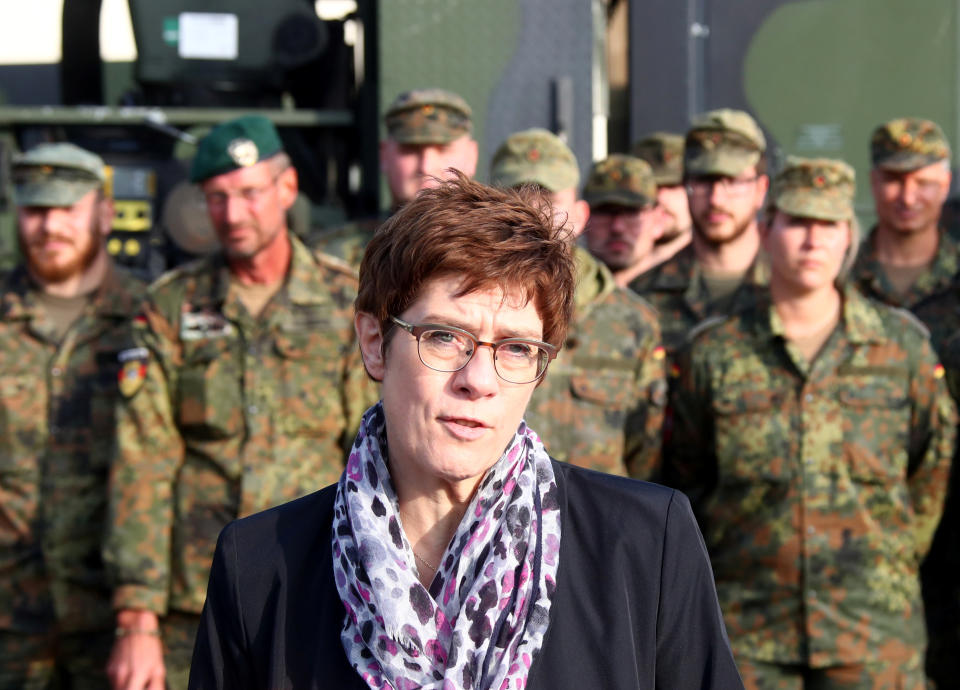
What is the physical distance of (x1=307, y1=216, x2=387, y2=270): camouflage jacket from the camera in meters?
4.89

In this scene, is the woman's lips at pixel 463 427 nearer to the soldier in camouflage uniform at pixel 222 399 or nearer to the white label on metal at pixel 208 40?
the soldier in camouflage uniform at pixel 222 399

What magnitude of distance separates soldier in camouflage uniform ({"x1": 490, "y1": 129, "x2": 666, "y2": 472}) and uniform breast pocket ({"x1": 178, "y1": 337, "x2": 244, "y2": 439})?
0.87 meters

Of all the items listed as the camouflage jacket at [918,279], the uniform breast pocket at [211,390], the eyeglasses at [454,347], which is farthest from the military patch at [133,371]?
the camouflage jacket at [918,279]

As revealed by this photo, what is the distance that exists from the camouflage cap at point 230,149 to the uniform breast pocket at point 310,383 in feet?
1.79

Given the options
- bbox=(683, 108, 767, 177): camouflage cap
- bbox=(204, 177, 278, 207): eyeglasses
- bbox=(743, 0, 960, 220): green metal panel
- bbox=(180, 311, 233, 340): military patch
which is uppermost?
bbox=(743, 0, 960, 220): green metal panel

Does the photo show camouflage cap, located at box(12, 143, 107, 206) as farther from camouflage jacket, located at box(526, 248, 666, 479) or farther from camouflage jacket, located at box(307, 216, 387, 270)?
camouflage jacket, located at box(526, 248, 666, 479)

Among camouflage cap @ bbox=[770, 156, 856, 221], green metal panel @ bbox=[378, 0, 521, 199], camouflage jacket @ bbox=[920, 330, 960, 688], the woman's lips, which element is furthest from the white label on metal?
the woman's lips

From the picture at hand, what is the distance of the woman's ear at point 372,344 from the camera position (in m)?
2.07

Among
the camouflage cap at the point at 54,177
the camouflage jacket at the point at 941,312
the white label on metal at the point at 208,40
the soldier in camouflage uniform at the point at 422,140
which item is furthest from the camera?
the white label on metal at the point at 208,40

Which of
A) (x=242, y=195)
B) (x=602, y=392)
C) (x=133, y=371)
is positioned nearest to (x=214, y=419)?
(x=133, y=371)

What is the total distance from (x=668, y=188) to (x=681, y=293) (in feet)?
3.36

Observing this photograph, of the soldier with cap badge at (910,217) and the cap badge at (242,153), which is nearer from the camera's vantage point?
the cap badge at (242,153)

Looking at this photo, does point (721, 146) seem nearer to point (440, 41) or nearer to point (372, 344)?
point (440, 41)

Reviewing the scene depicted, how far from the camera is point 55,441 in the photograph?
4.43 meters
